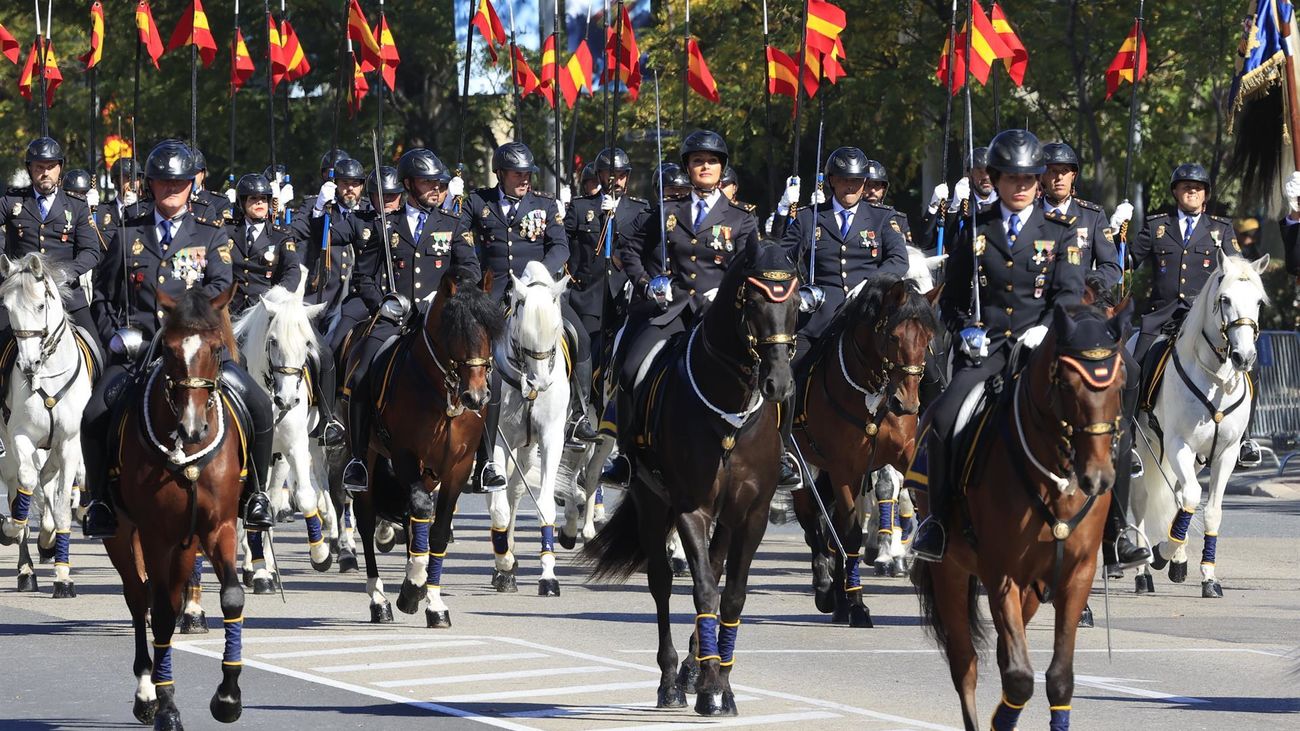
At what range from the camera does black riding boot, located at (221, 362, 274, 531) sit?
10305mm

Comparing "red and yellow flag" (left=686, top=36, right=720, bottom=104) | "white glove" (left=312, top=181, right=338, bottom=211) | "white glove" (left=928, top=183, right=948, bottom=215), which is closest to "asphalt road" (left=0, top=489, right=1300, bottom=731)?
"white glove" (left=312, top=181, right=338, bottom=211)

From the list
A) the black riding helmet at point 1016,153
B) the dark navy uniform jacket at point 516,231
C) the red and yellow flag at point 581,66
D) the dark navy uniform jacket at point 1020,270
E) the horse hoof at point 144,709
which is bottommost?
the horse hoof at point 144,709

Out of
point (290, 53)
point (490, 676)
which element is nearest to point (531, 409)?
point (490, 676)

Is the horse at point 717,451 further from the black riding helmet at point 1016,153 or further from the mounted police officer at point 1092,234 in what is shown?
the mounted police officer at point 1092,234

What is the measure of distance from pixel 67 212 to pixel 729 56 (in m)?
17.1

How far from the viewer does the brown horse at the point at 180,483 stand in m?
9.35

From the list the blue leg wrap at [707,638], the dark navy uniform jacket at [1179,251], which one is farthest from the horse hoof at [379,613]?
the dark navy uniform jacket at [1179,251]

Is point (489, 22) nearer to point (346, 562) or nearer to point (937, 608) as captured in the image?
point (346, 562)

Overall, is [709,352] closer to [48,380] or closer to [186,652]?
[186,652]

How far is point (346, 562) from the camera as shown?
16406mm

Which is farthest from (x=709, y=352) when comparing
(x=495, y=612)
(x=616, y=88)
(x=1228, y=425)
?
(x=616, y=88)

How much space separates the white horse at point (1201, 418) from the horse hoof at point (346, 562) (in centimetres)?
593

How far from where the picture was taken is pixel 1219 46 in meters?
27.8

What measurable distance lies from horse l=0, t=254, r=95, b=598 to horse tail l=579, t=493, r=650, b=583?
15.5 feet
